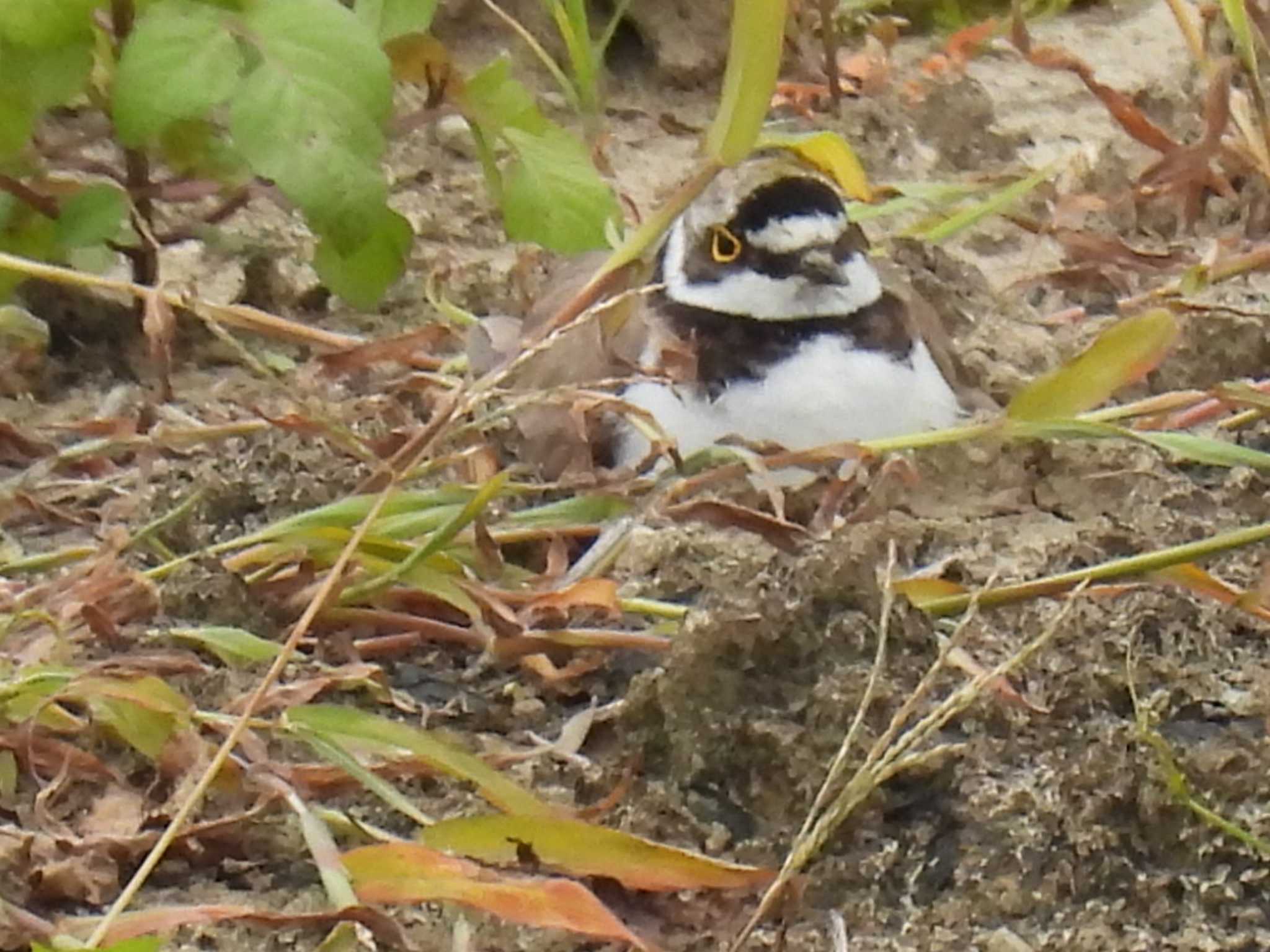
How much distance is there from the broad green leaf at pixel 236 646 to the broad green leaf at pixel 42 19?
0.77 metres

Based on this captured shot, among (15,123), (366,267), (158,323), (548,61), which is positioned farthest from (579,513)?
(548,61)

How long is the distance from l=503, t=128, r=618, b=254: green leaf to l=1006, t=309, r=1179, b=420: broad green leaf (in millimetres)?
756

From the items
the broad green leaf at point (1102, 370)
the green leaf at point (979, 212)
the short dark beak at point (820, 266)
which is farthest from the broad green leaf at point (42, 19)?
the green leaf at point (979, 212)

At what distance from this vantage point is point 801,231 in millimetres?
2902

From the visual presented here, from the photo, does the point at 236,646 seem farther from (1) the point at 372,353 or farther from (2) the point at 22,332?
(2) the point at 22,332

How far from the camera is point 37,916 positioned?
1.69m

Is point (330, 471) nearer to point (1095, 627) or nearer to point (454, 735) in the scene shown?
point (454, 735)

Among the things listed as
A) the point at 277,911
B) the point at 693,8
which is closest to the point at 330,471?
the point at 277,911

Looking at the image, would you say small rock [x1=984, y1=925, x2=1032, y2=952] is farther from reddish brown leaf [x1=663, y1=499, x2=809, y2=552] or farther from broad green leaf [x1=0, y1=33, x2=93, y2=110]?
broad green leaf [x1=0, y1=33, x2=93, y2=110]

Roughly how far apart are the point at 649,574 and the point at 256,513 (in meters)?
0.45

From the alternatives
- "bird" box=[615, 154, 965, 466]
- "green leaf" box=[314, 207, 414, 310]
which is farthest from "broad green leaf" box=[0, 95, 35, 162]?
"bird" box=[615, 154, 965, 466]

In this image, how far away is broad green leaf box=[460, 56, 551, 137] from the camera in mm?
2789

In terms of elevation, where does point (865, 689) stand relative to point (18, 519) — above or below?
above

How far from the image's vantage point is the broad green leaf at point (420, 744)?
178cm
